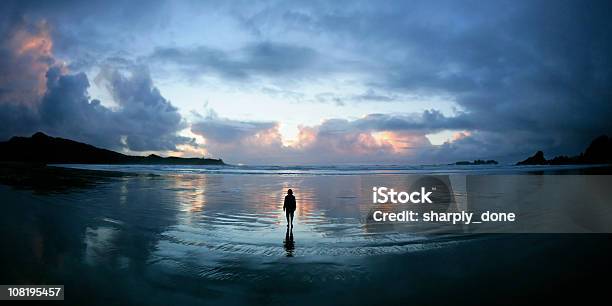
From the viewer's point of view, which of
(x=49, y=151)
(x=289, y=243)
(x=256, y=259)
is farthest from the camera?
(x=49, y=151)

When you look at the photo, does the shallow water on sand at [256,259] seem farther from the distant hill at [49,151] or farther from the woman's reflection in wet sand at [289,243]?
the distant hill at [49,151]

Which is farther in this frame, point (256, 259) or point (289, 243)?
point (289, 243)

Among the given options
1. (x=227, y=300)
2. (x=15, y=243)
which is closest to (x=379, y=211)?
(x=227, y=300)

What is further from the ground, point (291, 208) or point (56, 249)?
point (291, 208)

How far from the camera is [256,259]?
31.8ft

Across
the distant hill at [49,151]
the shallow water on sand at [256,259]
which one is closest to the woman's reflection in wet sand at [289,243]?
the shallow water on sand at [256,259]

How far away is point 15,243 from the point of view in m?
10.8

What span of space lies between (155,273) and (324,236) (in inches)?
241

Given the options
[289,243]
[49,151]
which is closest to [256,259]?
[289,243]

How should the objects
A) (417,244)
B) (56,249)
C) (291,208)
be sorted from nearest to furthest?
(56,249) < (417,244) < (291,208)

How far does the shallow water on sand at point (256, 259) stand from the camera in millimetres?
7387

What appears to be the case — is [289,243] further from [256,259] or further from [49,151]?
[49,151]

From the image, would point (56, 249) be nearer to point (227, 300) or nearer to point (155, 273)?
point (155, 273)

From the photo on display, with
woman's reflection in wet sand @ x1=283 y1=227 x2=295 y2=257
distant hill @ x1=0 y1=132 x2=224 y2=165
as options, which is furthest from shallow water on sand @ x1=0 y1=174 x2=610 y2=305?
distant hill @ x1=0 y1=132 x2=224 y2=165
